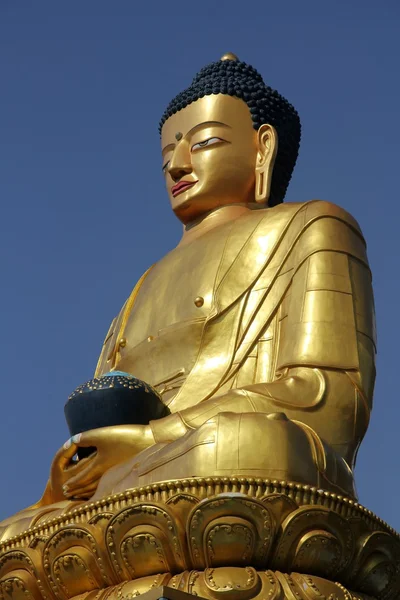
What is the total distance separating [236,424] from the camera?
7664mm

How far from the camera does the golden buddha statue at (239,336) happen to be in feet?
25.1

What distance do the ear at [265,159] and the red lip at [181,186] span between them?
1.41ft

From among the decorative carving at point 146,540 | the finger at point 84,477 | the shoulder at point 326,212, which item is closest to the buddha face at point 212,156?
the shoulder at point 326,212

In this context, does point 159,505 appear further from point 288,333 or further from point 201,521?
point 288,333

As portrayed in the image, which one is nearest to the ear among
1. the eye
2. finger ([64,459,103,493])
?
the eye

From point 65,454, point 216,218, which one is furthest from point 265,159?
point 65,454

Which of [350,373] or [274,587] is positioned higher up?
[350,373]

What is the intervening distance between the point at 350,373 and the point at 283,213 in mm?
1365

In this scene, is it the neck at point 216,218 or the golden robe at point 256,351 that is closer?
the golden robe at point 256,351

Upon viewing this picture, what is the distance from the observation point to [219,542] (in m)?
7.33

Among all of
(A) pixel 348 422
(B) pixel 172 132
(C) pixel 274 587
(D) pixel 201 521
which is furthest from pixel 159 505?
(B) pixel 172 132

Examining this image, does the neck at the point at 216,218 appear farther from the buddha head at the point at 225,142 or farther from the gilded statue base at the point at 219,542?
the gilded statue base at the point at 219,542

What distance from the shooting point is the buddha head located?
1009 cm

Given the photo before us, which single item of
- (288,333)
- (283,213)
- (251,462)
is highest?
(283,213)
